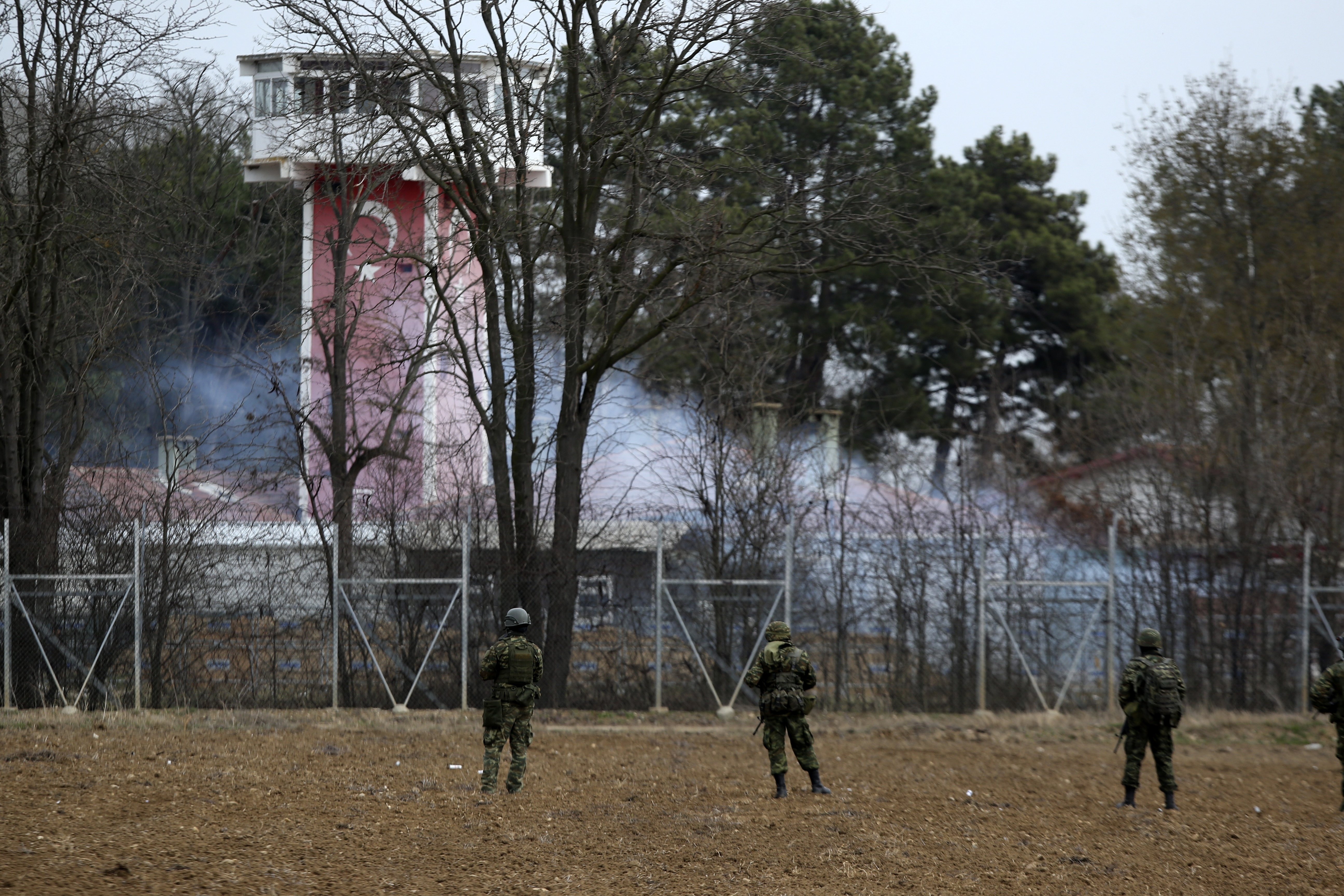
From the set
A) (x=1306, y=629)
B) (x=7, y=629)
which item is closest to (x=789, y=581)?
(x=1306, y=629)

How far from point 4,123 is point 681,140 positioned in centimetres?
1108

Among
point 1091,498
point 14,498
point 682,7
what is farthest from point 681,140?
point 14,498

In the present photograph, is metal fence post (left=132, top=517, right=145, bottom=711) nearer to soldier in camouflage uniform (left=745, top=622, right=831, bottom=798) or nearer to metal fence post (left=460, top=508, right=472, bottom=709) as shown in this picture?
metal fence post (left=460, top=508, right=472, bottom=709)

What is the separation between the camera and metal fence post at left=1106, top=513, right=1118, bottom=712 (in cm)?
1745

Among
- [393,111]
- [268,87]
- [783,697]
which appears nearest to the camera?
[783,697]

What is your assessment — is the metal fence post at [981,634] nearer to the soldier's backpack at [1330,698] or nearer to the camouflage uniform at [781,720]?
the soldier's backpack at [1330,698]

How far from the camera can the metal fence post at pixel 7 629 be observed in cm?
1619

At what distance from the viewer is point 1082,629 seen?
17.7 meters

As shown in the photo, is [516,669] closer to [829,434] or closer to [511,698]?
[511,698]

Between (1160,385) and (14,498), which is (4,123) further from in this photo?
(1160,385)

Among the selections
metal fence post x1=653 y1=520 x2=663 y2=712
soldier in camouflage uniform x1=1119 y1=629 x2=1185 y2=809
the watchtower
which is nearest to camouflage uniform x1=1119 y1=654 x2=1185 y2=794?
soldier in camouflage uniform x1=1119 y1=629 x2=1185 y2=809

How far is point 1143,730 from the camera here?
1131 cm

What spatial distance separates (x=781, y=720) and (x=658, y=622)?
5792 millimetres

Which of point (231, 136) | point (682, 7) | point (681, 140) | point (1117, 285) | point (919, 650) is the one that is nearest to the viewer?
point (682, 7)
